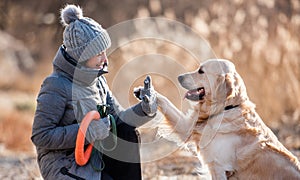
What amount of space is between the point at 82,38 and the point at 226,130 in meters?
1.40

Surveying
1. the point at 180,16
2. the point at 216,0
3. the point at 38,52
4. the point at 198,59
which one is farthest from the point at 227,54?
the point at 38,52

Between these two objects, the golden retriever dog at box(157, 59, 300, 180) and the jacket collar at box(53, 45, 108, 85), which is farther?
the golden retriever dog at box(157, 59, 300, 180)

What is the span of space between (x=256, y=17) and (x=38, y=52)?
8808 mm

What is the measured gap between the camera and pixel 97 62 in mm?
3924

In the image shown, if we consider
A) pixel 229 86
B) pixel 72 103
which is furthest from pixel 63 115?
pixel 229 86

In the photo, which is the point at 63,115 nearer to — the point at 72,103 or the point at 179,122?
the point at 72,103

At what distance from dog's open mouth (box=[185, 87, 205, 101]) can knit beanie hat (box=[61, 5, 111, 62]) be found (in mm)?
1093

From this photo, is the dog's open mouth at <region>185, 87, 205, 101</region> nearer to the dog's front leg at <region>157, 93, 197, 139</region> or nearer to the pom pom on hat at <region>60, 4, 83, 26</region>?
the dog's front leg at <region>157, 93, 197, 139</region>

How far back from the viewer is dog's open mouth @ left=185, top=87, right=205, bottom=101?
4777 millimetres

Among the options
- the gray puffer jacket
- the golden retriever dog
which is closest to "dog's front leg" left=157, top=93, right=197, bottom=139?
the golden retriever dog

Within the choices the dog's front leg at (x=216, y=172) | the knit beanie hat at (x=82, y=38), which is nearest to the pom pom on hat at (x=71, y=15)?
the knit beanie hat at (x=82, y=38)

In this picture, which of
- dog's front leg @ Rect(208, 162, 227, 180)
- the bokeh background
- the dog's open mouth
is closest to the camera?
dog's front leg @ Rect(208, 162, 227, 180)

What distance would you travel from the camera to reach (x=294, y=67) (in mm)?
8789

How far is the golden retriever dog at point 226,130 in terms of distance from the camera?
4500mm
